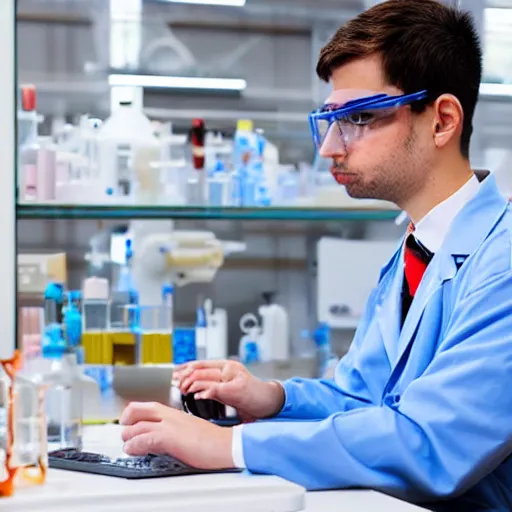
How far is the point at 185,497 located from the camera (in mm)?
1227

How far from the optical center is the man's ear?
1.72 metres

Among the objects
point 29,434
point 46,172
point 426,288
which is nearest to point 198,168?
point 46,172

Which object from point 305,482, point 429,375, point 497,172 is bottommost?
point 305,482

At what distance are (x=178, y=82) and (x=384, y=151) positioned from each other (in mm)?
1237

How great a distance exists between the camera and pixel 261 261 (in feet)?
9.50

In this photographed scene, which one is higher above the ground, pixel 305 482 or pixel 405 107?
pixel 405 107

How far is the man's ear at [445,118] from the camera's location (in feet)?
5.63

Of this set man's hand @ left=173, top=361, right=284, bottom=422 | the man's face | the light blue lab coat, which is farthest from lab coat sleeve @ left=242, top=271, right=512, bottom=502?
the man's face

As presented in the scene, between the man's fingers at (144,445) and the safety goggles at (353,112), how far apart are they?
0.60 meters

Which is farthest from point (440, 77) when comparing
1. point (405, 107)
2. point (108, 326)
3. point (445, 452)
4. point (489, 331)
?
point (108, 326)

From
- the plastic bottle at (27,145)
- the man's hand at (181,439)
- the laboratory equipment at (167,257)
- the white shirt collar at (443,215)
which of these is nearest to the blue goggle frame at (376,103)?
the white shirt collar at (443,215)

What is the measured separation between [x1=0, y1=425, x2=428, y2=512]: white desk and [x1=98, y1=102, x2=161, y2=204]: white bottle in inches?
54.0

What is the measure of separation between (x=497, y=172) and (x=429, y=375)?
1.49 m

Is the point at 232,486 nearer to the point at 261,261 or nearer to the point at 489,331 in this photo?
the point at 489,331
